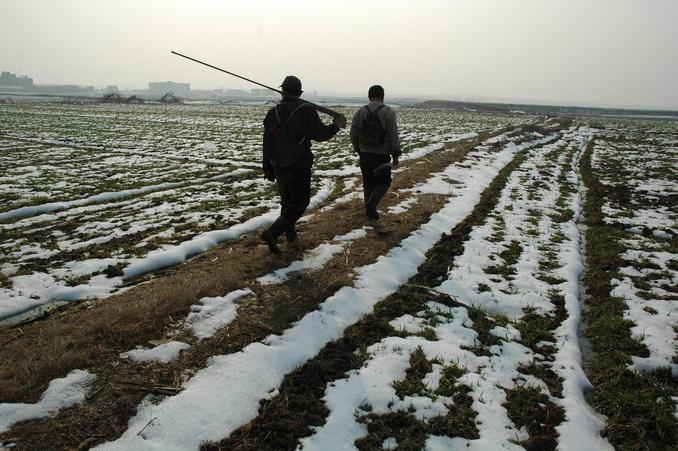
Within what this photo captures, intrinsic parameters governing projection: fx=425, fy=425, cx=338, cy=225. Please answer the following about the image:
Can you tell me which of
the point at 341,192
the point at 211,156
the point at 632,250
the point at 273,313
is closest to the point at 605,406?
the point at 273,313

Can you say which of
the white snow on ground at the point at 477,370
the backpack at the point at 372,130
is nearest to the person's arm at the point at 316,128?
the backpack at the point at 372,130

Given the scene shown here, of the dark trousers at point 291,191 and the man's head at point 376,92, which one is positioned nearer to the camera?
the dark trousers at point 291,191

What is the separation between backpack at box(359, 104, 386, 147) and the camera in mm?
8215

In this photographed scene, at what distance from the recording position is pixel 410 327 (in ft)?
17.5

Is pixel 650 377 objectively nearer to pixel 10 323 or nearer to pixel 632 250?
pixel 632 250

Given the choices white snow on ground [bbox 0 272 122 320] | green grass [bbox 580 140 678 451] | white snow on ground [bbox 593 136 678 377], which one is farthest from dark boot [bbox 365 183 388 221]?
white snow on ground [bbox 0 272 122 320]

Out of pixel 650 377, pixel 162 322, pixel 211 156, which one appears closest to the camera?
pixel 650 377

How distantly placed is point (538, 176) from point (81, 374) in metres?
16.5

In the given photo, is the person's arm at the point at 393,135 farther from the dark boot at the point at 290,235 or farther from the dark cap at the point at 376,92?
the dark boot at the point at 290,235

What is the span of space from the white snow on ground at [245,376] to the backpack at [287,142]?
6.73 ft

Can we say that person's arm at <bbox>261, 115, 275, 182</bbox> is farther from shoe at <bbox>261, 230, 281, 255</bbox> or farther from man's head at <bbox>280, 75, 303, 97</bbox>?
shoe at <bbox>261, 230, 281, 255</bbox>

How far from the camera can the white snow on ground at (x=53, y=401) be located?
340 cm

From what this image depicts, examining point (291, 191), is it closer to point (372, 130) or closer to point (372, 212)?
point (372, 130)

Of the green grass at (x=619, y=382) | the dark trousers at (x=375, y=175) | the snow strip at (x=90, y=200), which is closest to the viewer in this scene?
the green grass at (x=619, y=382)
